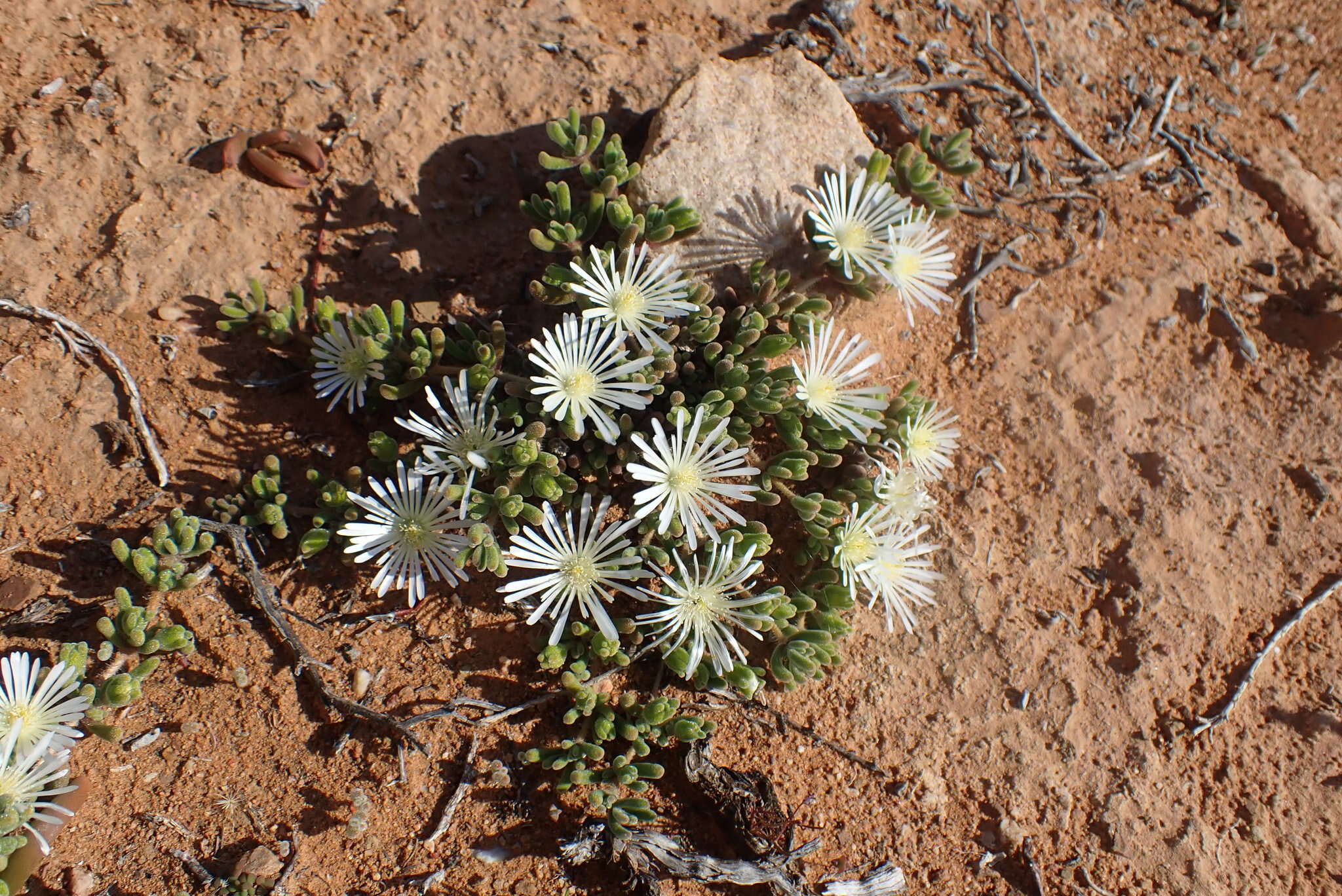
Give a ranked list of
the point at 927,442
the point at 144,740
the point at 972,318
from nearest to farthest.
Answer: the point at 144,740, the point at 927,442, the point at 972,318

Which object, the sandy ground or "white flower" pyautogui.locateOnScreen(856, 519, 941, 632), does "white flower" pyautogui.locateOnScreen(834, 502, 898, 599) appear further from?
the sandy ground

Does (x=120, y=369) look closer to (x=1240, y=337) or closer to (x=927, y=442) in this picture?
(x=927, y=442)

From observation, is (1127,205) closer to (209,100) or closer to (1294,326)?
(1294,326)

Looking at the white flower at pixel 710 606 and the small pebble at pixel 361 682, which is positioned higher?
the white flower at pixel 710 606

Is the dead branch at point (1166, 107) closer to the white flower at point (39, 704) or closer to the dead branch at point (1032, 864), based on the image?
the dead branch at point (1032, 864)

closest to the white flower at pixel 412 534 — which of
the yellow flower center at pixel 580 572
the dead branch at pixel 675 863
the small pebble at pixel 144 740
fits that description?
the yellow flower center at pixel 580 572

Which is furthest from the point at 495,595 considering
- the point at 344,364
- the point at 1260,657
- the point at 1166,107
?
the point at 1166,107

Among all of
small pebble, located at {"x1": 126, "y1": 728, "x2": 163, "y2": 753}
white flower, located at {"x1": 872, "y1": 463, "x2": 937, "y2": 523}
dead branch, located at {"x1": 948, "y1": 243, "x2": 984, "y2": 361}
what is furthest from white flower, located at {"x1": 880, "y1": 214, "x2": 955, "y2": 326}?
small pebble, located at {"x1": 126, "y1": 728, "x2": 163, "y2": 753}
